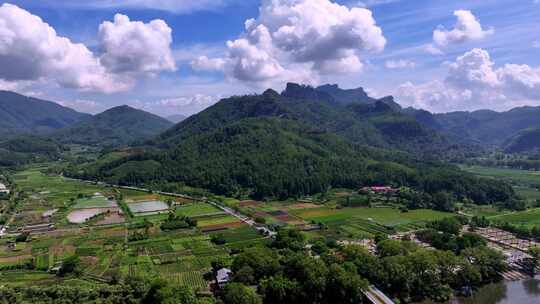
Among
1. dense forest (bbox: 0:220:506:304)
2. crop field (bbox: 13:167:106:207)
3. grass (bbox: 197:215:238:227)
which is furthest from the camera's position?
crop field (bbox: 13:167:106:207)

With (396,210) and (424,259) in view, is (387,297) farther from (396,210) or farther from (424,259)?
(396,210)

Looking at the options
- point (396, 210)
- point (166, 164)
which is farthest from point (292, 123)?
point (396, 210)

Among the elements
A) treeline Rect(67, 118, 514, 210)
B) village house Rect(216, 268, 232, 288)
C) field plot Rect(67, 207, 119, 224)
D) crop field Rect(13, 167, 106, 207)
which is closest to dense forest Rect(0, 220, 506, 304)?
village house Rect(216, 268, 232, 288)

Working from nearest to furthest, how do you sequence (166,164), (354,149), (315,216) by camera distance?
(315,216), (166,164), (354,149)

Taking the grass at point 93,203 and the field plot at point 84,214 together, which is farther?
the grass at point 93,203

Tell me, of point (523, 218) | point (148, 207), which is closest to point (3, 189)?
point (148, 207)

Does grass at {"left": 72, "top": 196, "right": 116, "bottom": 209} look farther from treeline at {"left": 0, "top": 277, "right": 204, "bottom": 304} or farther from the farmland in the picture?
treeline at {"left": 0, "top": 277, "right": 204, "bottom": 304}

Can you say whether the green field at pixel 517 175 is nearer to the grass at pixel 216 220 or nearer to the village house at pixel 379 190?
the village house at pixel 379 190

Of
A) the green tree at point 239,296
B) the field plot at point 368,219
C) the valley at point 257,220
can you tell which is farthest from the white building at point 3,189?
the green tree at point 239,296
